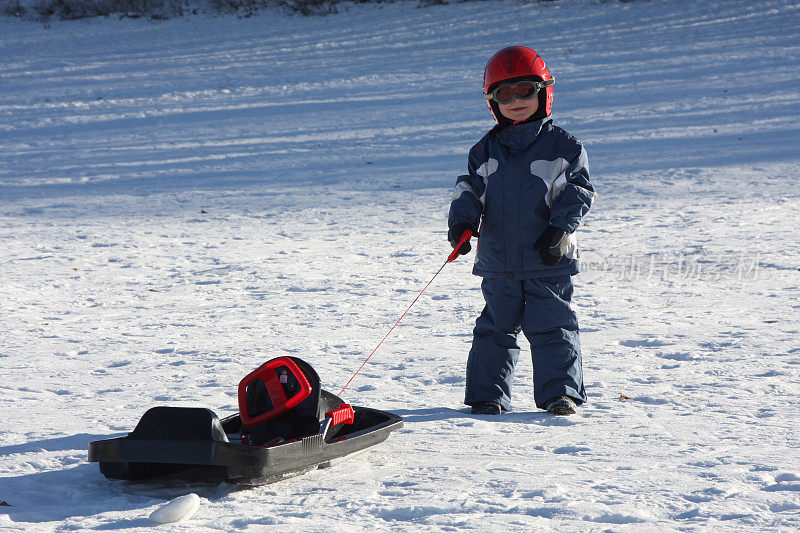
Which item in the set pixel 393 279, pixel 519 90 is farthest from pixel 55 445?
pixel 393 279

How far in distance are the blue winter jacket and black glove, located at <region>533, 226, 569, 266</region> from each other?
81mm

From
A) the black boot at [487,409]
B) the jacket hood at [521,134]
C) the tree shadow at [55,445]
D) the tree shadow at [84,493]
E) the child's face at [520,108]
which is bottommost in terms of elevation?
the black boot at [487,409]

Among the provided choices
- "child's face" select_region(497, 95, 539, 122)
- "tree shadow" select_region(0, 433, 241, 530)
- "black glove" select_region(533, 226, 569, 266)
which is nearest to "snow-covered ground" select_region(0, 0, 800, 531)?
"tree shadow" select_region(0, 433, 241, 530)

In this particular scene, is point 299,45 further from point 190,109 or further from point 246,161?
point 246,161

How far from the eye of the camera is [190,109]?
13023mm

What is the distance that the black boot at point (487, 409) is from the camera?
348 centimetres

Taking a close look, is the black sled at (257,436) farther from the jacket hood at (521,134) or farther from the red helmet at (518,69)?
the red helmet at (518,69)

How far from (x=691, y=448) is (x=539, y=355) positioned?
2.61 feet

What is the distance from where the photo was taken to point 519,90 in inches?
138

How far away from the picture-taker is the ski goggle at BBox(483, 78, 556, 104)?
349 cm

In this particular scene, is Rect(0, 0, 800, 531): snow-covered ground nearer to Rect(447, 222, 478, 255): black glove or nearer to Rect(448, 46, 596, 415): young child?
Rect(448, 46, 596, 415): young child

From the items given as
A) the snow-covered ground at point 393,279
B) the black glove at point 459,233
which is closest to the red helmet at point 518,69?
the black glove at point 459,233

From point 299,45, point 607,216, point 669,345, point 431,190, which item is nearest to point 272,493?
point 669,345

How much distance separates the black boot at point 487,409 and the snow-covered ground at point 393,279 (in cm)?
7
